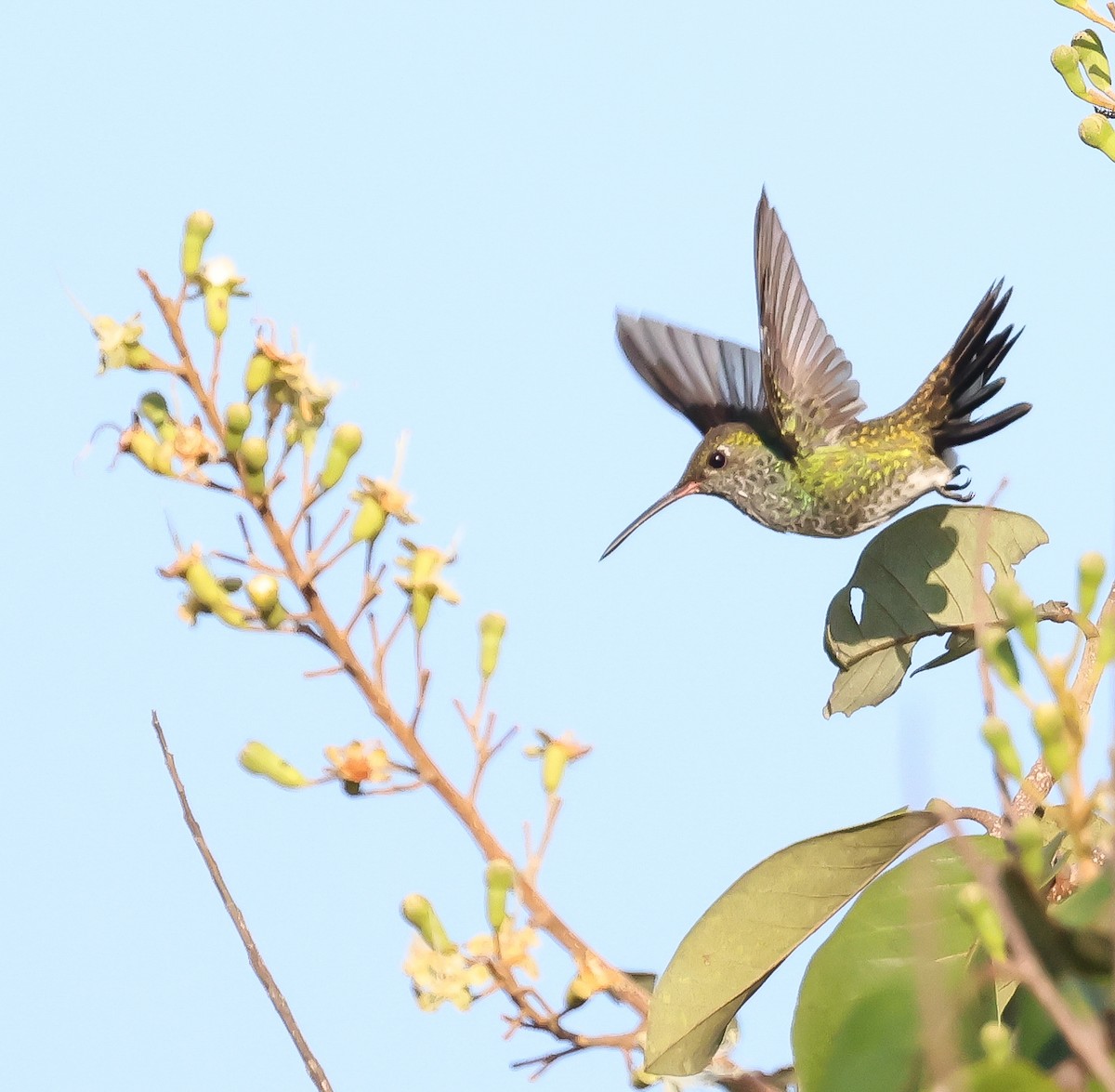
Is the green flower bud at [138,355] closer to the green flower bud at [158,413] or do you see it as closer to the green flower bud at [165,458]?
the green flower bud at [158,413]

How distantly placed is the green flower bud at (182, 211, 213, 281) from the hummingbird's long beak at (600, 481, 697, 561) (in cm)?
217

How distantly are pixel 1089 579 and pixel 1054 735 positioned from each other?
0.18 metres

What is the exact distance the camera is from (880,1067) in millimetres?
1127

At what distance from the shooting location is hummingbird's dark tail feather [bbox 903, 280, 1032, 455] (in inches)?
136

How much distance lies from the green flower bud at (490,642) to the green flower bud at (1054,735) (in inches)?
32.0

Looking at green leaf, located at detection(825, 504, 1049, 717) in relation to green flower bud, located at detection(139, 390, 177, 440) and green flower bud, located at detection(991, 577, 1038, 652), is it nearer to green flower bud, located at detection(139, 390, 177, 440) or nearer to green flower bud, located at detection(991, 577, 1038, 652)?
green flower bud, located at detection(139, 390, 177, 440)

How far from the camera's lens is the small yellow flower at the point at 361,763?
159 centimetres

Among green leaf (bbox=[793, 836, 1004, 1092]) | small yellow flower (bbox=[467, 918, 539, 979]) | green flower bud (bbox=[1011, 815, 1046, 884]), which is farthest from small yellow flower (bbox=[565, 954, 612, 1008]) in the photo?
green flower bud (bbox=[1011, 815, 1046, 884])

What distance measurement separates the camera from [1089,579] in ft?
4.10

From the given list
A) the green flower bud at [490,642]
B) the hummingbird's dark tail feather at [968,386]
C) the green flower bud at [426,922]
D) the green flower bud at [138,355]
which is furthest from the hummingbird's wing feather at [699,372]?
the green flower bud at [426,922]

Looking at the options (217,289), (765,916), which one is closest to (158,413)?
(217,289)

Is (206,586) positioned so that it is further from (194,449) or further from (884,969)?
(884,969)

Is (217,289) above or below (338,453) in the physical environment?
above

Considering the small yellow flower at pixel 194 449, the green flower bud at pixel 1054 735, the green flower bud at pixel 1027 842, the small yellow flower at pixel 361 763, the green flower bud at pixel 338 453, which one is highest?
the small yellow flower at pixel 194 449
